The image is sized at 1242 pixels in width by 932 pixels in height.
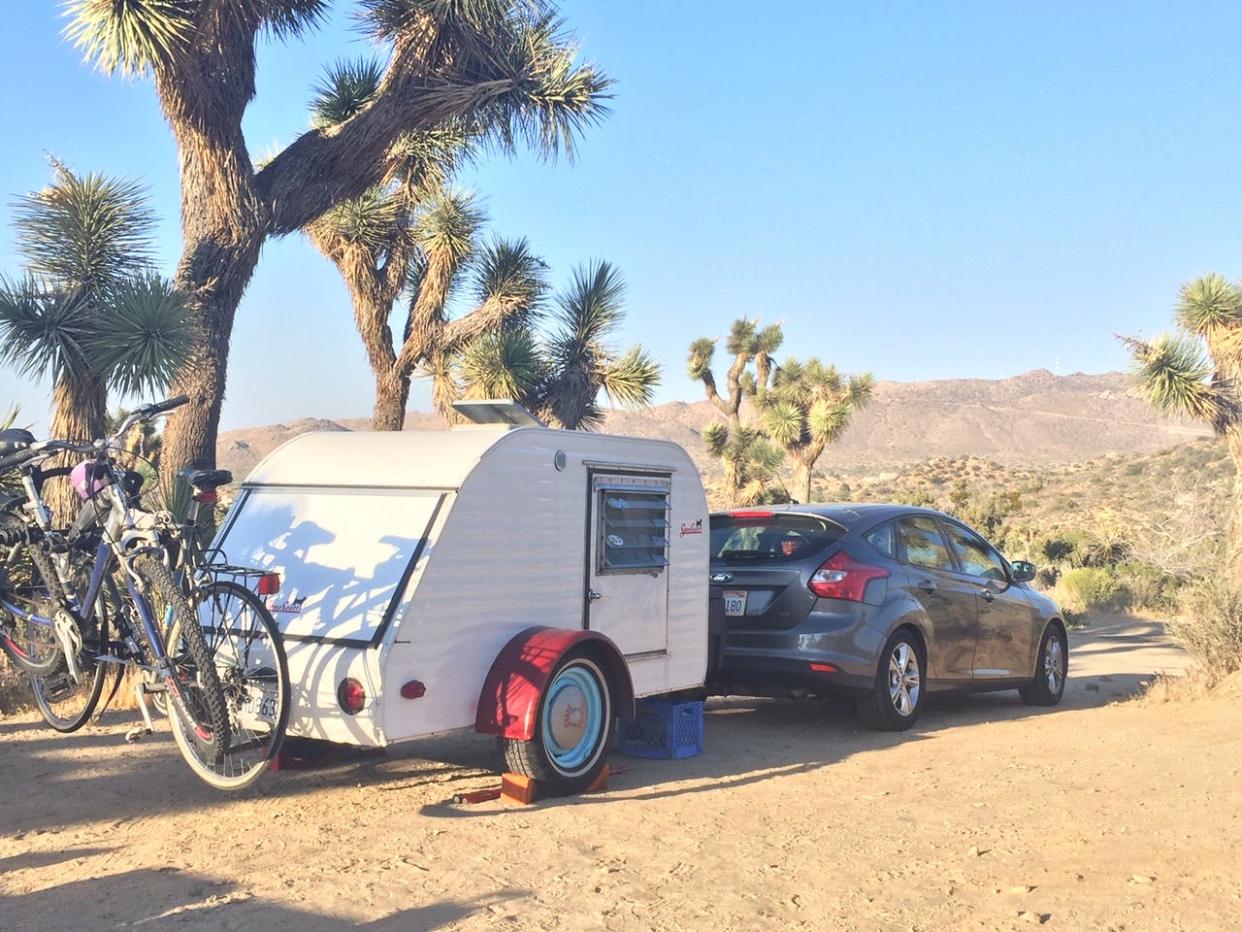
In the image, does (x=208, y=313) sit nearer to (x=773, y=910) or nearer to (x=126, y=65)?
(x=126, y=65)

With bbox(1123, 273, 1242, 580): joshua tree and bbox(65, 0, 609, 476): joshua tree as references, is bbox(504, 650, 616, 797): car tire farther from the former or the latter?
bbox(1123, 273, 1242, 580): joshua tree

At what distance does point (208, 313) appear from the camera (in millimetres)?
12422

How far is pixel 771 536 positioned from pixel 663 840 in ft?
12.6

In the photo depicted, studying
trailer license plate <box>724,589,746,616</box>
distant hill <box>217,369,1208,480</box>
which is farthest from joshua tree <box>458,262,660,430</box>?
distant hill <box>217,369,1208,480</box>

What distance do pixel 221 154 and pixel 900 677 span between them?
830cm

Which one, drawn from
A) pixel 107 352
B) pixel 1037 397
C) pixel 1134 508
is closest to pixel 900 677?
pixel 107 352

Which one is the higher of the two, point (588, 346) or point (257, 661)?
point (588, 346)

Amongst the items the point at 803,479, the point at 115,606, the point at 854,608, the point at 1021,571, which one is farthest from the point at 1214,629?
the point at 803,479

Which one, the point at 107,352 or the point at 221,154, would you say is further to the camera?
the point at 221,154

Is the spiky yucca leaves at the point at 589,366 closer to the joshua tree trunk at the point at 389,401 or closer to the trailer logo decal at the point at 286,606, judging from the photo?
the joshua tree trunk at the point at 389,401

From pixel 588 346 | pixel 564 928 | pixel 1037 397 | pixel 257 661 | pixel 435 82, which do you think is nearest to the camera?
pixel 564 928

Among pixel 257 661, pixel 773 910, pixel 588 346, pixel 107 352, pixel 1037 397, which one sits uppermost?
pixel 1037 397

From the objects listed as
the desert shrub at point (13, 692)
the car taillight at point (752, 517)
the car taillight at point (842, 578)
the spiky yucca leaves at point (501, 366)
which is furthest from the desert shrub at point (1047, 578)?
the desert shrub at point (13, 692)

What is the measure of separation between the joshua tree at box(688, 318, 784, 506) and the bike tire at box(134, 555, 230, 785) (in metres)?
26.6
